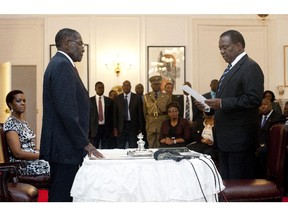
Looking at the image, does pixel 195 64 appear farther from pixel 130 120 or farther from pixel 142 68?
pixel 130 120

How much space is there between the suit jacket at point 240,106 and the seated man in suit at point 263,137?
7.41 ft

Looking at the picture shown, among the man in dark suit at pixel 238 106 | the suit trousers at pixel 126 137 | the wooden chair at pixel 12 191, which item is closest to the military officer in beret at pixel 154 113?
the suit trousers at pixel 126 137

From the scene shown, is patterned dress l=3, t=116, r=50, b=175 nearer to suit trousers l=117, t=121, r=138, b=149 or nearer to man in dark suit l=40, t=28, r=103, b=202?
man in dark suit l=40, t=28, r=103, b=202

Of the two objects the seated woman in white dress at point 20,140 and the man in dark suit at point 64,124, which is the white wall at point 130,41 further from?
the man in dark suit at point 64,124

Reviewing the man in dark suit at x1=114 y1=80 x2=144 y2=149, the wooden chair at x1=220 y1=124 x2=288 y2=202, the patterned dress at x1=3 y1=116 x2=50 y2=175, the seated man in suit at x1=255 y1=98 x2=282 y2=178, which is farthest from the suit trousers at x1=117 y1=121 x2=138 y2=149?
the wooden chair at x1=220 y1=124 x2=288 y2=202

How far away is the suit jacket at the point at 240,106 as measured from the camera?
12.6 feet

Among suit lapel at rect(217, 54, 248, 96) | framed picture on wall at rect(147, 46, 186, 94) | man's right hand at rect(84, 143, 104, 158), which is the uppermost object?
framed picture on wall at rect(147, 46, 186, 94)

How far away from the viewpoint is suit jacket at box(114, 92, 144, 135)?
10.8m

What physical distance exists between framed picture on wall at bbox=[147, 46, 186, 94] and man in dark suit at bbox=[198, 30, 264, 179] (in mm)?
8613

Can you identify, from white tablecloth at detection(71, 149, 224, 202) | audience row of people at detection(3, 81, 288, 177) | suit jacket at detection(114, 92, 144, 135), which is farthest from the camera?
suit jacket at detection(114, 92, 144, 135)

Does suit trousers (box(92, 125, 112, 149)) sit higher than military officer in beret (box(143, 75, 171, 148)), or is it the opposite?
military officer in beret (box(143, 75, 171, 148))

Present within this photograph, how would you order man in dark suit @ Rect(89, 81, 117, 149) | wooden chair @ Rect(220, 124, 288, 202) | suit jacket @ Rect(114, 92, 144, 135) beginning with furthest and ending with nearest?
man in dark suit @ Rect(89, 81, 117, 149)
suit jacket @ Rect(114, 92, 144, 135)
wooden chair @ Rect(220, 124, 288, 202)

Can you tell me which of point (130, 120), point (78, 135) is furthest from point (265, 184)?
point (130, 120)

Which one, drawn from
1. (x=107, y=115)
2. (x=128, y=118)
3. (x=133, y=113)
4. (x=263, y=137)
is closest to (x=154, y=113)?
(x=133, y=113)
